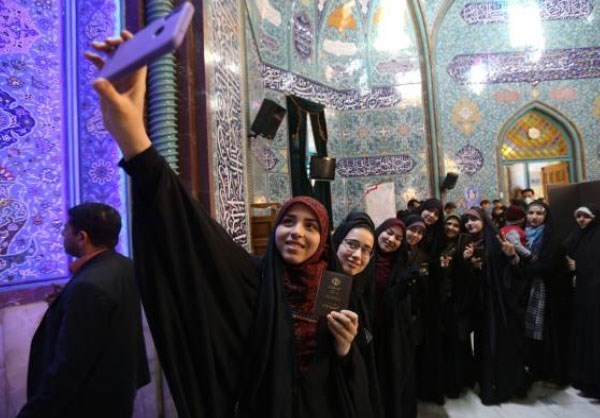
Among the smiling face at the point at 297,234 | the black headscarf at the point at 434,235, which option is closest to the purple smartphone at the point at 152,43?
the smiling face at the point at 297,234

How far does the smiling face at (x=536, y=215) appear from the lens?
3.14 m

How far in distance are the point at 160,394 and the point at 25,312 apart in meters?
0.77

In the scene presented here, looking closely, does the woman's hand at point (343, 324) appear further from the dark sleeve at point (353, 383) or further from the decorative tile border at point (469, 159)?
the decorative tile border at point (469, 159)

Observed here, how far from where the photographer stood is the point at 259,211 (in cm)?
501

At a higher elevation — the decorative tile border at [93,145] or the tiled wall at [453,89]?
the tiled wall at [453,89]

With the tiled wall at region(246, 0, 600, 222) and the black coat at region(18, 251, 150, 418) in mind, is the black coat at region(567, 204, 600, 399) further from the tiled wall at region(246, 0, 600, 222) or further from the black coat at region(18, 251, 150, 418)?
the tiled wall at region(246, 0, 600, 222)

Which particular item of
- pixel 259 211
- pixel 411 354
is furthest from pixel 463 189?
pixel 411 354

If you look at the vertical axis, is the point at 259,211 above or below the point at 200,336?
above

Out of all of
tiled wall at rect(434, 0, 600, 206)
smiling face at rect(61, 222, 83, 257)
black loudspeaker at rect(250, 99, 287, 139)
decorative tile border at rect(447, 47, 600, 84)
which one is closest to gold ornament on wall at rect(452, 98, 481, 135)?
tiled wall at rect(434, 0, 600, 206)

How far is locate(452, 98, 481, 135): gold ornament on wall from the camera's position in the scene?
7.62 metres

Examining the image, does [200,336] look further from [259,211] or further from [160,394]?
[259,211]

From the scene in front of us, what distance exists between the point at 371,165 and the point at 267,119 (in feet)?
10.5

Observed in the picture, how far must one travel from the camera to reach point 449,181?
7.28 metres

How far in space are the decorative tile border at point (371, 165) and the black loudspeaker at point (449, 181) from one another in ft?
2.61
